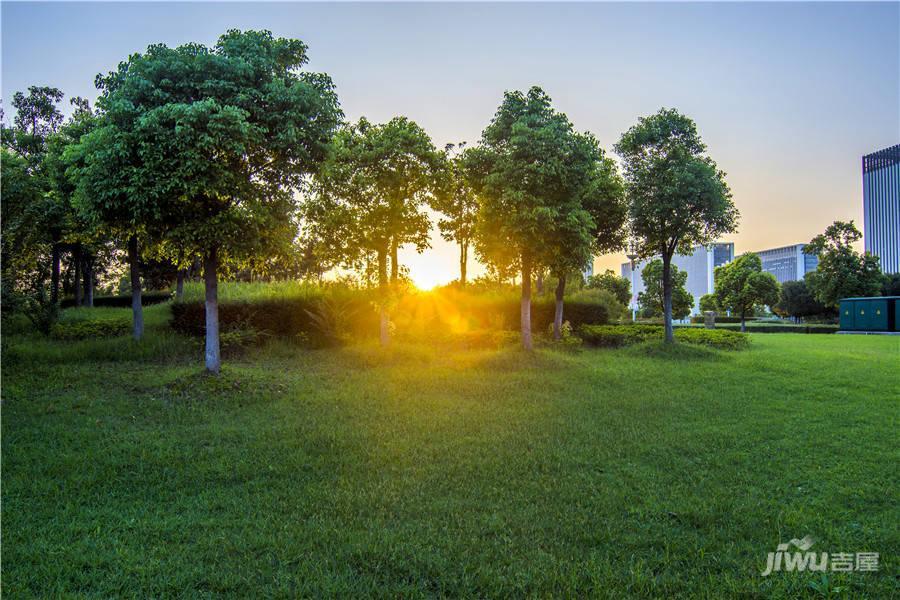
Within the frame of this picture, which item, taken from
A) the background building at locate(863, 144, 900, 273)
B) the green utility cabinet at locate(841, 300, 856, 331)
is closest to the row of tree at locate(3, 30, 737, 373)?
the green utility cabinet at locate(841, 300, 856, 331)

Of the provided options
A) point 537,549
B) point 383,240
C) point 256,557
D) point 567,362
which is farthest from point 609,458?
point 383,240

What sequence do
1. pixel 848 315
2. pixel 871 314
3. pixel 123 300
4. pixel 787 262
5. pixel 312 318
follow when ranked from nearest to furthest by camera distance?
pixel 312 318, pixel 123 300, pixel 871 314, pixel 848 315, pixel 787 262

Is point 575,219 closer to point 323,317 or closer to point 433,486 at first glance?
point 323,317

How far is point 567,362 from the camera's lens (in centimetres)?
1152

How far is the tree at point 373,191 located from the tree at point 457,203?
0.45 metres

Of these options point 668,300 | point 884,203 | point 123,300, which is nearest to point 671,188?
point 668,300

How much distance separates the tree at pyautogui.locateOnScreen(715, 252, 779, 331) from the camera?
38594 mm

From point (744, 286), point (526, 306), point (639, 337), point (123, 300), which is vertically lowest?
point (639, 337)

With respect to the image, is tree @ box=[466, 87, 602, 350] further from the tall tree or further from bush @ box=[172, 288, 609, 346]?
bush @ box=[172, 288, 609, 346]

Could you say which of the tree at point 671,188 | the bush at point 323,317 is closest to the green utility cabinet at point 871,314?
the tree at point 671,188

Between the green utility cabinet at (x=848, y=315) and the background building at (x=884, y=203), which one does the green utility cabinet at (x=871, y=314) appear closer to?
the green utility cabinet at (x=848, y=315)

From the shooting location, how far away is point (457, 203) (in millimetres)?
14820

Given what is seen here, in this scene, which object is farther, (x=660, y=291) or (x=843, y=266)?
(x=660, y=291)

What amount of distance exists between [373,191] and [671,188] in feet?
30.7
